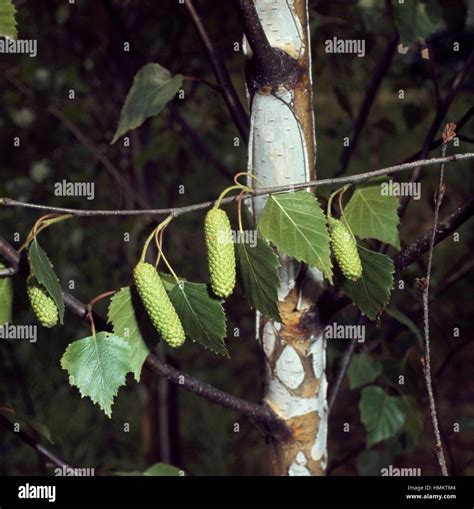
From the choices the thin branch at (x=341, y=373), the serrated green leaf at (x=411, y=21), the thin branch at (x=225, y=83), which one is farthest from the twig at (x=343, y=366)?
the serrated green leaf at (x=411, y=21)

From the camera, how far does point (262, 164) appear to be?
3.05 feet

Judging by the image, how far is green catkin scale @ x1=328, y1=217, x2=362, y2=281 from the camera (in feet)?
2.68

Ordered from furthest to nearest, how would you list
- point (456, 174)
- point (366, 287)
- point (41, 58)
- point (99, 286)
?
point (99, 286)
point (41, 58)
point (456, 174)
point (366, 287)

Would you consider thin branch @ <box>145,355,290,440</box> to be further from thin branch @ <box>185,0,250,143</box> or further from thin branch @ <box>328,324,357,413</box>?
thin branch @ <box>185,0,250,143</box>

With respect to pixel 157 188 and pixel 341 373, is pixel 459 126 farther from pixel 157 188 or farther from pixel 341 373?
pixel 157 188

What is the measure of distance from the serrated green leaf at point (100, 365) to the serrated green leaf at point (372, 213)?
0.30 metres

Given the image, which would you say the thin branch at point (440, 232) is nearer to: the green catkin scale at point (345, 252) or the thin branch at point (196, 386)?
the green catkin scale at point (345, 252)

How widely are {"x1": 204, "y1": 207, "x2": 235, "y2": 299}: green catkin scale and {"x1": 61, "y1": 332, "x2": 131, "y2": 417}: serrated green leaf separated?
0.13 metres

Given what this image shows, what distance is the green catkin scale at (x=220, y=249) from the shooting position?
0.77 m

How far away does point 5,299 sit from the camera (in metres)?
0.85

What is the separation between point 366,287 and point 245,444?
2.05m
